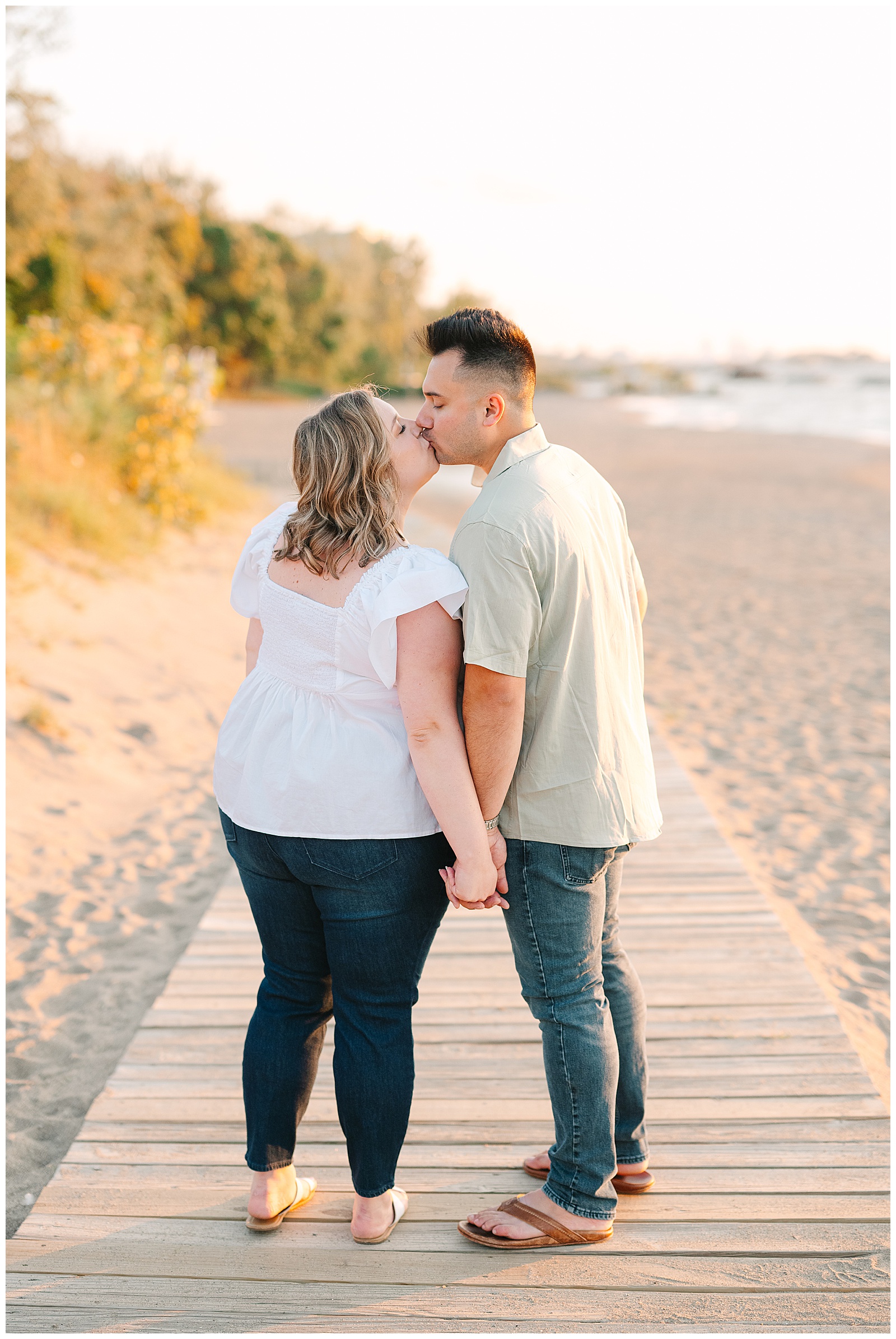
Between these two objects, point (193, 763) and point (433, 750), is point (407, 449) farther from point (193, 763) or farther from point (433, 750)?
point (193, 763)

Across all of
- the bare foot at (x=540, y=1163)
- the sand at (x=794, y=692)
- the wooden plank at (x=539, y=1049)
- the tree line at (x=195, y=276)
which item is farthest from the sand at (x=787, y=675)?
the tree line at (x=195, y=276)

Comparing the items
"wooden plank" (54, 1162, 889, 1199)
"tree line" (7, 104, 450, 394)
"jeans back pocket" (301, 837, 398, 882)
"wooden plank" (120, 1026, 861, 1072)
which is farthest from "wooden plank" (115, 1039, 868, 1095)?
"tree line" (7, 104, 450, 394)

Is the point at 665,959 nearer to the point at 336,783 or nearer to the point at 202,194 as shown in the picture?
the point at 336,783

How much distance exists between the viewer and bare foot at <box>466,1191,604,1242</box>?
6.56 ft

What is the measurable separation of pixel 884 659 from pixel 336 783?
7.26 m

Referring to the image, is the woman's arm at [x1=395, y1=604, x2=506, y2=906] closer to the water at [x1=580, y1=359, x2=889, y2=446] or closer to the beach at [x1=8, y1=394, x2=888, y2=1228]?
the beach at [x1=8, y1=394, x2=888, y2=1228]

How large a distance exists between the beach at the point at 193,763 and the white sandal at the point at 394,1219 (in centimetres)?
93

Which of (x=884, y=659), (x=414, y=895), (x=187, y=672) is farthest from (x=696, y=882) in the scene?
(x=884, y=659)

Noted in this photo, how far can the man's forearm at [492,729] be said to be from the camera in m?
1.71

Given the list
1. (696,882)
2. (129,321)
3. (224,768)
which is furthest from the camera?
(129,321)

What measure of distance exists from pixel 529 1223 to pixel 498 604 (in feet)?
4.27

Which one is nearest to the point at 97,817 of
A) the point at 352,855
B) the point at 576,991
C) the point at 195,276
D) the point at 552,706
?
the point at 352,855

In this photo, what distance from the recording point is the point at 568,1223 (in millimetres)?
2010

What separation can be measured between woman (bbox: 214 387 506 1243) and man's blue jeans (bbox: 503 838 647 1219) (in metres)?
0.11
